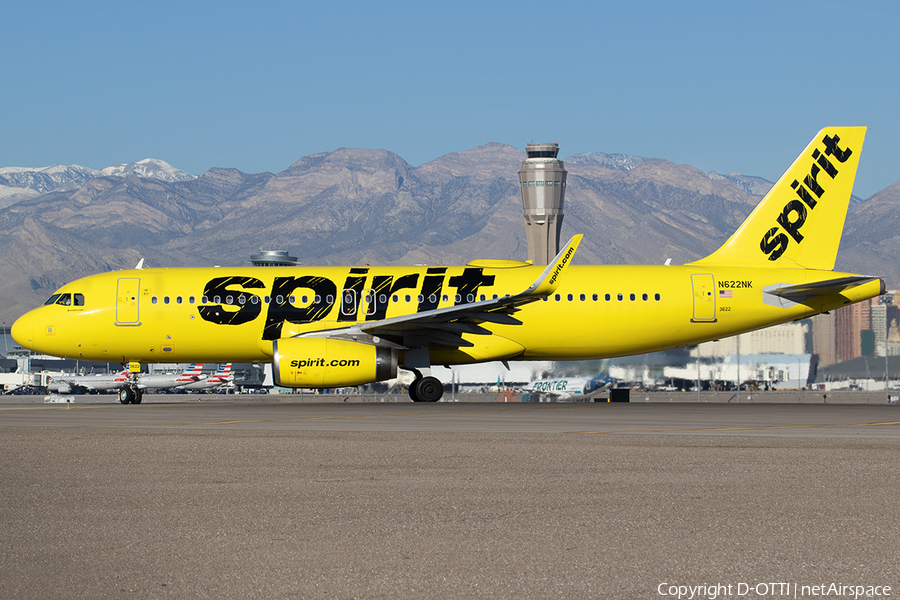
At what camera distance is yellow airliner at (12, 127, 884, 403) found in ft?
95.5

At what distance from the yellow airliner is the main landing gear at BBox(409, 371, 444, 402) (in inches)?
1.8

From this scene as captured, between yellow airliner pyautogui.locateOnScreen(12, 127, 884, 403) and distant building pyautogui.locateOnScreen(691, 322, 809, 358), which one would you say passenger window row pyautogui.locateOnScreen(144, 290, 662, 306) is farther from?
distant building pyautogui.locateOnScreen(691, 322, 809, 358)

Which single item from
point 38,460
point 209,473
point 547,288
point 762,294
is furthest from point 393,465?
point 762,294

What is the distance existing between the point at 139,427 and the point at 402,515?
38.5 feet

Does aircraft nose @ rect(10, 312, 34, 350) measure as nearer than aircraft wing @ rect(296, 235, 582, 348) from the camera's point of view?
No

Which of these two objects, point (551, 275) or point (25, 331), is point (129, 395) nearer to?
point (25, 331)

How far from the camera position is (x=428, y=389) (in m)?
30.6

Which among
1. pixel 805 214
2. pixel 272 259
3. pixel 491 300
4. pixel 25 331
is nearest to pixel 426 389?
pixel 491 300

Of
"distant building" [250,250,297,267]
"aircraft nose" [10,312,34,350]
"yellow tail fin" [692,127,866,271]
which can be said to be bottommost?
"aircraft nose" [10,312,34,350]

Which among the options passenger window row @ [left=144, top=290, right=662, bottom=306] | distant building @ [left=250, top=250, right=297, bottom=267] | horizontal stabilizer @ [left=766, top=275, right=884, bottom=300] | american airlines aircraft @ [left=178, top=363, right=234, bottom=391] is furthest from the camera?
distant building @ [left=250, top=250, right=297, bottom=267]

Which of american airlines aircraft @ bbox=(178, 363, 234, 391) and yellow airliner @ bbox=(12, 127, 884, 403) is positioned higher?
yellow airliner @ bbox=(12, 127, 884, 403)

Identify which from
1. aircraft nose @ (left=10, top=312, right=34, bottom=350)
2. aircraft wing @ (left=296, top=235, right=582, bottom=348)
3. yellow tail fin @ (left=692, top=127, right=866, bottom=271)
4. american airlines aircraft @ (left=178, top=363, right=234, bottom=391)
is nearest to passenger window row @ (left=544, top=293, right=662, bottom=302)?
aircraft wing @ (left=296, top=235, right=582, bottom=348)

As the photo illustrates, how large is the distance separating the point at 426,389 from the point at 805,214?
1267cm

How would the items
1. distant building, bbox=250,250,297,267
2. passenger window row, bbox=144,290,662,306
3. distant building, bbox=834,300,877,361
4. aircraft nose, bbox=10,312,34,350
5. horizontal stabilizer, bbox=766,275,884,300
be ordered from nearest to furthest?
horizontal stabilizer, bbox=766,275,884,300, passenger window row, bbox=144,290,662,306, aircraft nose, bbox=10,312,34,350, distant building, bbox=834,300,877,361, distant building, bbox=250,250,297,267
